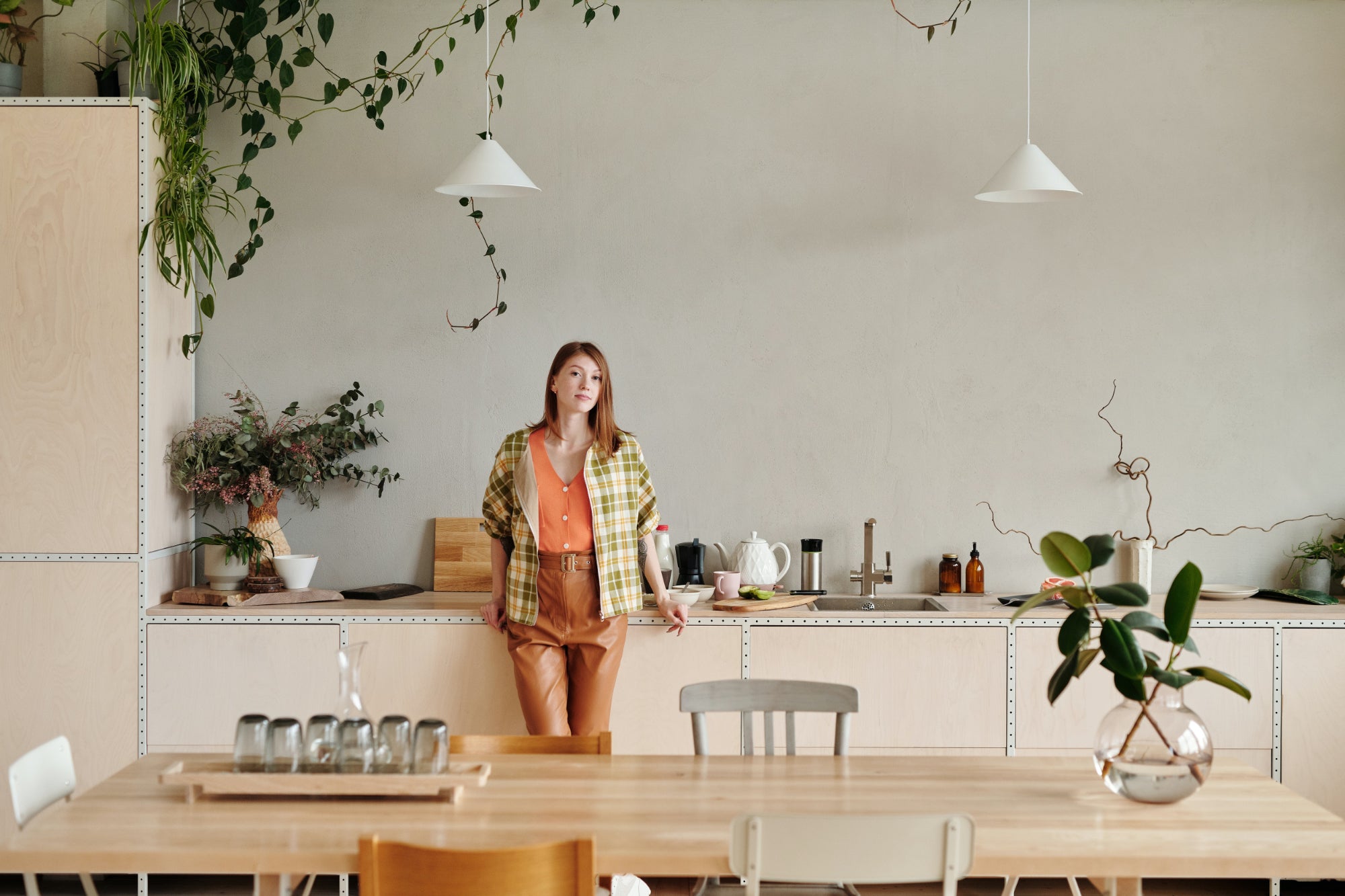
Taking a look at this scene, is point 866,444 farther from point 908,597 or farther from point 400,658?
point 400,658

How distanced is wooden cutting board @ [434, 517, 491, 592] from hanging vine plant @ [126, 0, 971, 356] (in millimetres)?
748

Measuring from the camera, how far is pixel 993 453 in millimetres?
4129

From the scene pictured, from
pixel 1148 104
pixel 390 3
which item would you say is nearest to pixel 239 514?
pixel 390 3

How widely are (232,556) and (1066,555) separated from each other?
2822mm

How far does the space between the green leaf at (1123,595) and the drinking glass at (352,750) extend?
1.38 meters

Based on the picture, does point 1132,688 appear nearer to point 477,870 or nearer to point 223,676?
point 477,870

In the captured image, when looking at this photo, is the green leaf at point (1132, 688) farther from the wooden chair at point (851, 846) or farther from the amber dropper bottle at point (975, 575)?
the amber dropper bottle at point (975, 575)

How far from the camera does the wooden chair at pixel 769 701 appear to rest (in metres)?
2.62

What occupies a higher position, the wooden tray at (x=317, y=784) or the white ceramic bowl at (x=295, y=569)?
the white ceramic bowl at (x=295, y=569)

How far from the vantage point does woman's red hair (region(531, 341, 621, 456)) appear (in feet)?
10.9

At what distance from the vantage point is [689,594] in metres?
3.74

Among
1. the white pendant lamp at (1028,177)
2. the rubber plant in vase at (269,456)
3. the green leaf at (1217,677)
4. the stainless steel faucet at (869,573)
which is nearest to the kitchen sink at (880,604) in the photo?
the stainless steel faucet at (869,573)

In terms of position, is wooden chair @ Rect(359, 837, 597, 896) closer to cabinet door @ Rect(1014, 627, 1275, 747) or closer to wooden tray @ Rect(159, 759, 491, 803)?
→ wooden tray @ Rect(159, 759, 491, 803)

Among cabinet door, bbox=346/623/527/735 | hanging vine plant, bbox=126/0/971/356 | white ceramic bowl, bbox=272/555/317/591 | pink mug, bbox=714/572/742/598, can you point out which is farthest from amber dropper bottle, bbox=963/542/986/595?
white ceramic bowl, bbox=272/555/317/591
